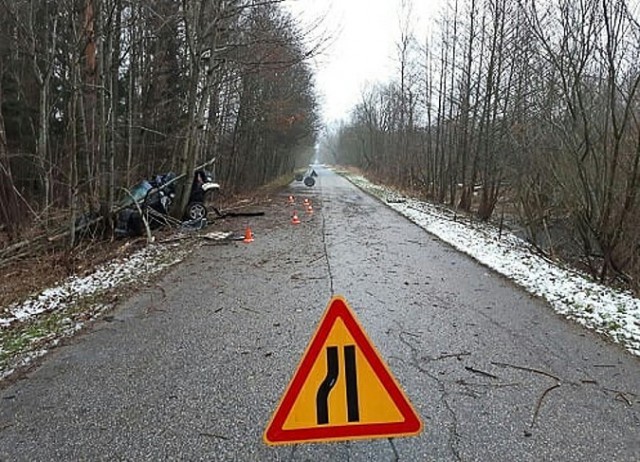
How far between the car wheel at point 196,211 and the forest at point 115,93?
0.46 meters

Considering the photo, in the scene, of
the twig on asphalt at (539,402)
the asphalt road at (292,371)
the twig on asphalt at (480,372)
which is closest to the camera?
the asphalt road at (292,371)

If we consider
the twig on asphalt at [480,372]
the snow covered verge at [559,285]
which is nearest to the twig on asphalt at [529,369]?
the twig on asphalt at [480,372]

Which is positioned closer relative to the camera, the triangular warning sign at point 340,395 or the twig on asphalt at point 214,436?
the triangular warning sign at point 340,395

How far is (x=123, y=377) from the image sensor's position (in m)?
4.30

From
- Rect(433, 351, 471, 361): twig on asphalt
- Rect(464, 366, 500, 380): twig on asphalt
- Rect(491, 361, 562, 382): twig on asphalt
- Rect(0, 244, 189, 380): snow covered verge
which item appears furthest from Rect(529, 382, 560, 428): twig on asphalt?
Rect(0, 244, 189, 380): snow covered verge

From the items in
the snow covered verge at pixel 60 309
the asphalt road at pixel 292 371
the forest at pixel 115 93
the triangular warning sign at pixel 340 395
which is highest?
the forest at pixel 115 93

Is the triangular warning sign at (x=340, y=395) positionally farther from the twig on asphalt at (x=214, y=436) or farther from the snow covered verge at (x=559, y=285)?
the snow covered verge at (x=559, y=285)

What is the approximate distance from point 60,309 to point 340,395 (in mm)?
5131

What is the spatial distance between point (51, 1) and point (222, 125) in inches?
526

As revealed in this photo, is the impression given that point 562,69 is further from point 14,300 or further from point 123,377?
point 14,300

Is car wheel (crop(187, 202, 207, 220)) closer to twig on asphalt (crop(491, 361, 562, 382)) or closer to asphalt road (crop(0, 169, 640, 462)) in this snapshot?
asphalt road (crop(0, 169, 640, 462))

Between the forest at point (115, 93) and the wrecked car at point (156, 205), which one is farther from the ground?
the forest at point (115, 93)

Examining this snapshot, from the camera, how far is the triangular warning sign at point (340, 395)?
8.41ft

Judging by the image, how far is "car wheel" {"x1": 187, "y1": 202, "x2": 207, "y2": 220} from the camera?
49.7 feet
